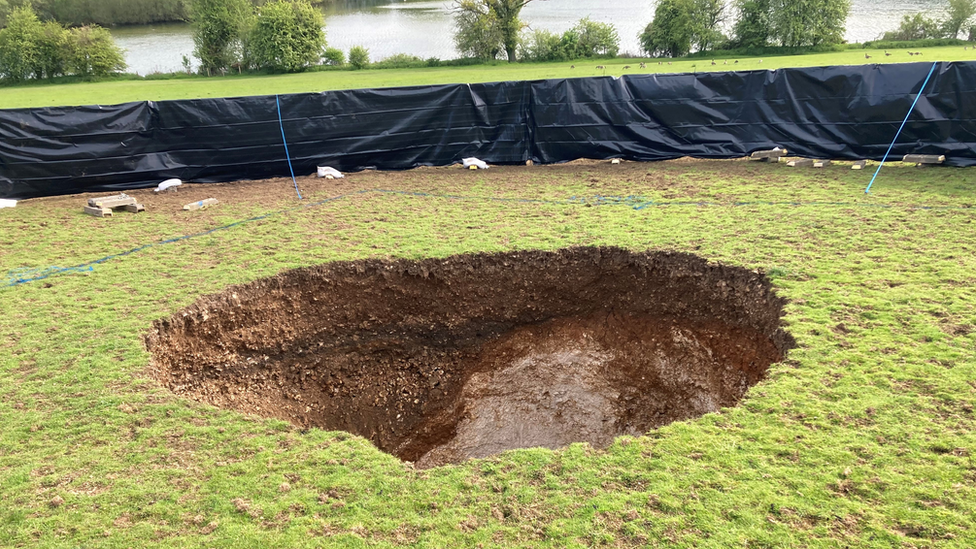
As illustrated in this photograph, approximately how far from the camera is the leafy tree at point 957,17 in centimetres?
3216

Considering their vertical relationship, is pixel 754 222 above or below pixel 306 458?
above

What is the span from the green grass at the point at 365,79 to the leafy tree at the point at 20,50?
7.48 ft

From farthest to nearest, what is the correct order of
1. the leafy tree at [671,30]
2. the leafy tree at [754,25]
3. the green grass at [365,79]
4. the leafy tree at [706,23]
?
the leafy tree at [706,23]
the leafy tree at [671,30]
the leafy tree at [754,25]
the green grass at [365,79]

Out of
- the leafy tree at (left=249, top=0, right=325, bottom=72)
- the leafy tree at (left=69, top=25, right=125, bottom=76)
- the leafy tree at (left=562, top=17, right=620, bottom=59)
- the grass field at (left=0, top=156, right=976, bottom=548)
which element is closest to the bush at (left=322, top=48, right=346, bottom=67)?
the leafy tree at (left=249, top=0, right=325, bottom=72)

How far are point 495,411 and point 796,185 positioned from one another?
6768 mm

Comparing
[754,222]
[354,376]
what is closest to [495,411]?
[354,376]

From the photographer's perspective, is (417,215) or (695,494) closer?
(695,494)

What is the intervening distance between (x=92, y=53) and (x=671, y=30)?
117ft

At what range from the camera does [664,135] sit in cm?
1138

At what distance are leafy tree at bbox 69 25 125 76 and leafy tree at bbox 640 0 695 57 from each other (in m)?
33.8

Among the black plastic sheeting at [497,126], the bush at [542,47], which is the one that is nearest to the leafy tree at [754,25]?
the bush at [542,47]

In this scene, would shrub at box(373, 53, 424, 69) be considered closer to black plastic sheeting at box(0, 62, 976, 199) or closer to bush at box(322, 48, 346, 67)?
bush at box(322, 48, 346, 67)

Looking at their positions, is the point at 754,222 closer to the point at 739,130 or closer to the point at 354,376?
the point at 739,130

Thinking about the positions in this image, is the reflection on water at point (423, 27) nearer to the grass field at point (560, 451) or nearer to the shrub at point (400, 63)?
the shrub at point (400, 63)
